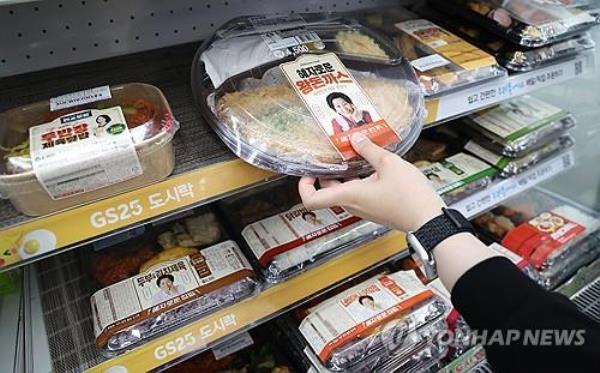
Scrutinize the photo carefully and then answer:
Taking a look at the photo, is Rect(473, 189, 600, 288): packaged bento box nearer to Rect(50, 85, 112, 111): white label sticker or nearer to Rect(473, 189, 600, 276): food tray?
Rect(473, 189, 600, 276): food tray

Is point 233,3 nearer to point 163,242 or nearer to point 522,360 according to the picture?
point 163,242

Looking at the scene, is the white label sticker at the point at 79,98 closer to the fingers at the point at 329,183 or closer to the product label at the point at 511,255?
the fingers at the point at 329,183

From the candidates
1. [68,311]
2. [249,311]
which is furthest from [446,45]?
[68,311]

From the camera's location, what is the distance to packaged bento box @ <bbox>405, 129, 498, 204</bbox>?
4.06 ft

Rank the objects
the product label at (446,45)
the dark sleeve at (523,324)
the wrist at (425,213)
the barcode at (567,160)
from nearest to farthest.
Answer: the dark sleeve at (523,324) → the wrist at (425,213) → the product label at (446,45) → the barcode at (567,160)

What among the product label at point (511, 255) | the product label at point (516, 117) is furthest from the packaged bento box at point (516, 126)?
the product label at point (511, 255)

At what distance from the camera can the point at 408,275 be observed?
1.16m

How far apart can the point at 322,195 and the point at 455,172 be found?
25.6 inches

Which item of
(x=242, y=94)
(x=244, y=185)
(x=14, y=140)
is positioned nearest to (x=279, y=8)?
(x=242, y=94)

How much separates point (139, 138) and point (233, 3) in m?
0.58

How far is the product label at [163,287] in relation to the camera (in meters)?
0.85

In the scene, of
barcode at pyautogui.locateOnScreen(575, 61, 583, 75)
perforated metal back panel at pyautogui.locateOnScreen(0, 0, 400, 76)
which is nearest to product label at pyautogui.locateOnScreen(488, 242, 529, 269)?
barcode at pyautogui.locateOnScreen(575, 61, 583, 75)

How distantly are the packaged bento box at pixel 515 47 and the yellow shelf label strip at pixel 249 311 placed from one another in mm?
506

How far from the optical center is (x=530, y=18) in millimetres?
1177
